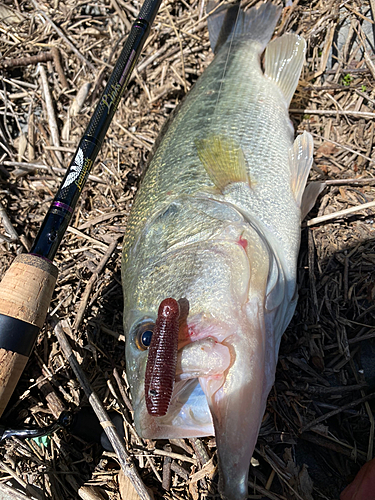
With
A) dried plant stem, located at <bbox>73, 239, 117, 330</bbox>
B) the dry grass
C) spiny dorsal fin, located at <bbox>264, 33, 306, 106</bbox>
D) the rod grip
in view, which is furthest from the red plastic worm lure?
spiny dorsal fin, located at <bbox>264, 33, 306, 106</bbox>

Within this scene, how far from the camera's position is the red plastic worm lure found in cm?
167

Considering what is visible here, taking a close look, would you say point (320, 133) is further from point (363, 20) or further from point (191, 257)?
point (191, 257)

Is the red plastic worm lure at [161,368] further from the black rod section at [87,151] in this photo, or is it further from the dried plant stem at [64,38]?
the dried plant stem at [64,38]

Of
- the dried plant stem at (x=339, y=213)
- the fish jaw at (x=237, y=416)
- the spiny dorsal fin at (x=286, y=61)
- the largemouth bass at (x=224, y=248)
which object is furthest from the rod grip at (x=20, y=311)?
the spiny dorsal fin at (x=286, y=61)

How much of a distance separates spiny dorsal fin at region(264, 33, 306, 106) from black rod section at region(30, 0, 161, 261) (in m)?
1.13

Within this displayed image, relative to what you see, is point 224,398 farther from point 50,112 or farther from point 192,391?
point 50,112

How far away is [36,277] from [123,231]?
1.19 m

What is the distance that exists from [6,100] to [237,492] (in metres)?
4.29

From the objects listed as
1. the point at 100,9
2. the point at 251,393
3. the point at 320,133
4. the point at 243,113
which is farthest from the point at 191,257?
the point at 100,9

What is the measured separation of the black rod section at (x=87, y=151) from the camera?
241 cm

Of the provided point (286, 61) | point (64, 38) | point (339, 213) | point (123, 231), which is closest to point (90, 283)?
point (123, 231)

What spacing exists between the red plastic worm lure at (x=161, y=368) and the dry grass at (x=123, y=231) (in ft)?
3.22

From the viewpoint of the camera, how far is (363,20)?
12.1 ft

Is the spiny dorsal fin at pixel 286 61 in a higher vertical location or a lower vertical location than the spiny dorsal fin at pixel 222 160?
higher
